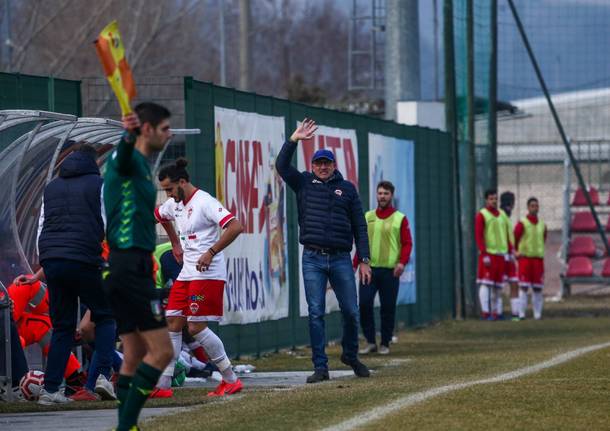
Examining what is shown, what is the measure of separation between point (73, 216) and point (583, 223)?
1981 centimetres

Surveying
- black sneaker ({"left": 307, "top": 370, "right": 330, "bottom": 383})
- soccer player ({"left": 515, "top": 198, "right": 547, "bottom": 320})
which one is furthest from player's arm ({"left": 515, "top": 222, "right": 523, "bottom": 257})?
black sneaker ({"left": 307, "top": 370, "right": 330, "bottom": 383})

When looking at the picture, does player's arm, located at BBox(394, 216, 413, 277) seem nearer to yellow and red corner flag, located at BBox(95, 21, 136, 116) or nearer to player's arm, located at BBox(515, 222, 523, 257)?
player's arm, located at BBox(515, 222, 523, 257)

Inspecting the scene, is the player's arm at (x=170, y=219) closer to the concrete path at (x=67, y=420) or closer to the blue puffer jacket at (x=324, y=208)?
the blue puffer jacket at (x=324, y=208)

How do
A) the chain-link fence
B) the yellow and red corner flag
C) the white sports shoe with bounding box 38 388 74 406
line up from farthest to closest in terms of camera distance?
the chain-link fence → the white sports shoe with bounding box 38 388 74 406 → the yellow and red corner flag

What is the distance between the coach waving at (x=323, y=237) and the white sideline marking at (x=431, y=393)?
143 cm

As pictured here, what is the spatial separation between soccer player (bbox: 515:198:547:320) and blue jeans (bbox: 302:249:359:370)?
12498mm

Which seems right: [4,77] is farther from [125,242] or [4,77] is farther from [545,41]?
[545,41]

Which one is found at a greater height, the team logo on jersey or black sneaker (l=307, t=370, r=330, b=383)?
the team logo on jersey

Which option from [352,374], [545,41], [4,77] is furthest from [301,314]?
[545,41]

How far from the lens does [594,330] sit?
2231 centimetres

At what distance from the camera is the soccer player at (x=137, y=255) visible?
355 inches

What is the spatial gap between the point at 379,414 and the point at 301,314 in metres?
8.86

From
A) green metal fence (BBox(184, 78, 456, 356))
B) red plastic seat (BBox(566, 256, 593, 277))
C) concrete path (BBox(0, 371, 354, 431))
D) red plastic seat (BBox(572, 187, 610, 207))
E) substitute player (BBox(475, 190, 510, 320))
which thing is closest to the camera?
concrete path (BBox(0, 371, 354, 431))

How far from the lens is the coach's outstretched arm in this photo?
13219 millimetres
